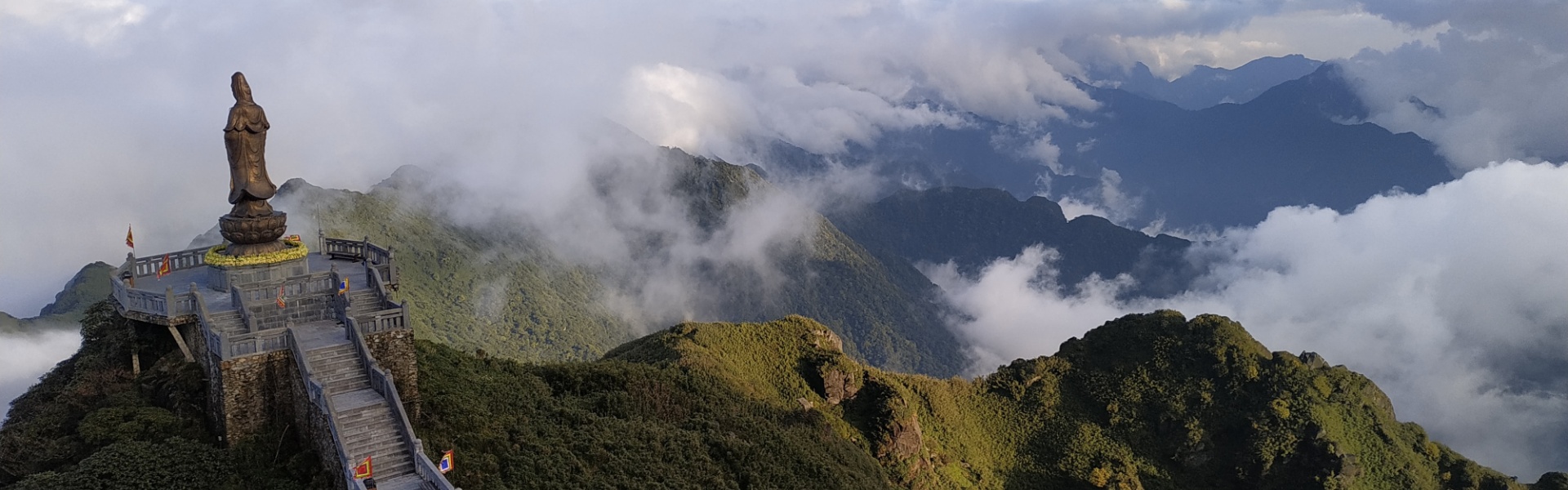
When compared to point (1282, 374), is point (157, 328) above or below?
above

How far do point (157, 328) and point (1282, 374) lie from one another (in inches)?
2907

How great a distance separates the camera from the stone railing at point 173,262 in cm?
3123

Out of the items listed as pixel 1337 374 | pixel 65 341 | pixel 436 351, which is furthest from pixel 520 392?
pixel 65 341

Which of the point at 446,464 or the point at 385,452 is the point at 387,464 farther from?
the point at 446,464

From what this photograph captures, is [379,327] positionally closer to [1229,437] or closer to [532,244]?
[1229,437]

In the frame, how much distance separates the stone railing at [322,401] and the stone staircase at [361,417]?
103mm

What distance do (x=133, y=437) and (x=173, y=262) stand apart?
37.6 feet

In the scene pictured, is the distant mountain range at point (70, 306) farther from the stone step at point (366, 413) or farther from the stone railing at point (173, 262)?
the stone step at point (366, 413)

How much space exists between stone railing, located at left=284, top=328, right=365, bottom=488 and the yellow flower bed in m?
5.20

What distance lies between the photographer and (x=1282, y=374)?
220 feet

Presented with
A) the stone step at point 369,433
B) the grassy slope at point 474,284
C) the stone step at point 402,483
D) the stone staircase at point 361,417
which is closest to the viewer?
the stone step at point 402,483

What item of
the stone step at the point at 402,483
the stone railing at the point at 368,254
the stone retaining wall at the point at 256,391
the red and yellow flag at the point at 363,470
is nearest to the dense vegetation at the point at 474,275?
the stone railing at the point at 368,254

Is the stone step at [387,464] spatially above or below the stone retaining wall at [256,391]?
below

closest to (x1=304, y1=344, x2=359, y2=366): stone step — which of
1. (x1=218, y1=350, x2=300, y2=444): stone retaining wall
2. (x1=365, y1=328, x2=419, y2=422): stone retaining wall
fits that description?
(x1=218, y1=350, x2=300, y2=444): stone retaining wall
